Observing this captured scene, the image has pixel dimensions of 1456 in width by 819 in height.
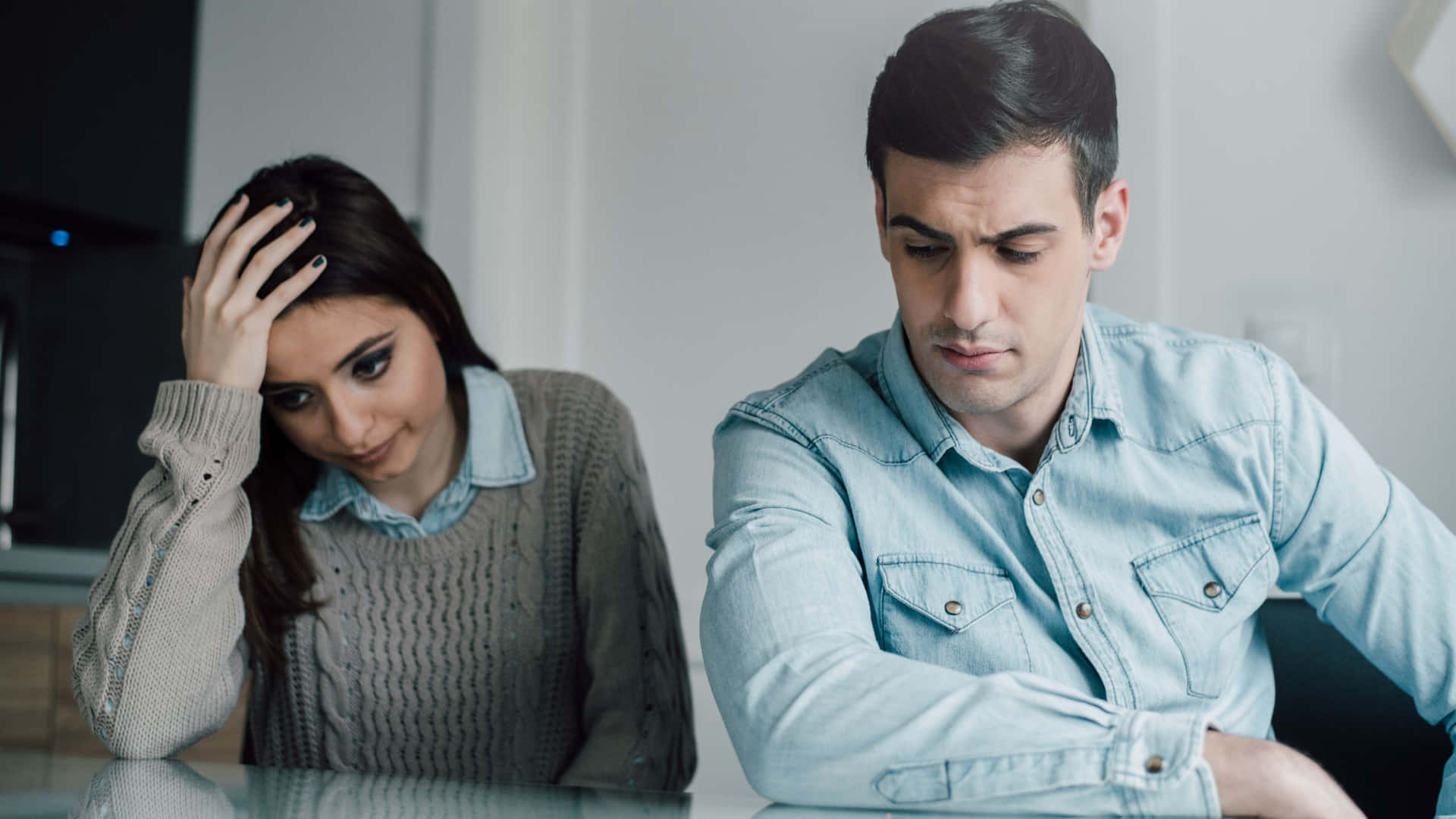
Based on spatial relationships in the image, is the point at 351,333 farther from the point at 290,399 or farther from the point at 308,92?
the point at 308,92

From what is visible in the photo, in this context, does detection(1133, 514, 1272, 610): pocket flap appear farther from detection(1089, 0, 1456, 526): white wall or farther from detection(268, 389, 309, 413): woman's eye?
detection(268, 389, 309, 413): woman's eye

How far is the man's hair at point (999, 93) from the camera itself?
881 mm

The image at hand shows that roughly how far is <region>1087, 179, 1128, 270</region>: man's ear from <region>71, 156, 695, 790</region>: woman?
0.56 meters

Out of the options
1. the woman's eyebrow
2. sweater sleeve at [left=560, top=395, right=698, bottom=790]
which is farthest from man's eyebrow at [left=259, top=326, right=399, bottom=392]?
sweater sleeve at [left=560, top=395, right=698, bottom=790]

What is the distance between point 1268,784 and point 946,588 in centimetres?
32

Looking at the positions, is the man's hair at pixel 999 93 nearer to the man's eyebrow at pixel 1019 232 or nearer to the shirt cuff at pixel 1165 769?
the man's eyebrow at pixel 1019 232

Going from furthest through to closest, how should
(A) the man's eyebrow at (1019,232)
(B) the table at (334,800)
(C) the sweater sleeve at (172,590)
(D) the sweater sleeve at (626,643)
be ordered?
(D) the sweater sleeve at (626,643) → (C) the sweater sleeve at (172,590) → (A) the man's eyebrow at (1019,232) → (B) the table at (334,800)

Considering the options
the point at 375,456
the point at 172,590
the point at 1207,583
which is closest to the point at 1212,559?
the point at 1207,583

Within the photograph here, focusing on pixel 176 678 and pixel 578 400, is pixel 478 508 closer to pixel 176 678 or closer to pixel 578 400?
pixel 578 400

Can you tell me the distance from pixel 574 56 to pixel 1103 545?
155 cm

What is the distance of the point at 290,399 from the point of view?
3.89ft

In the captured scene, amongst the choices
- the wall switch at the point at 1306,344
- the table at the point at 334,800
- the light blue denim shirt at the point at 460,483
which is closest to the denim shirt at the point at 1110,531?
the table at the point at 334,800

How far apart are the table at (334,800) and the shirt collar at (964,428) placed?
36cm

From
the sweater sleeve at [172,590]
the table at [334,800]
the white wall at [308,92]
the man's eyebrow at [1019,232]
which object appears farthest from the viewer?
the white wall at [308,92]
